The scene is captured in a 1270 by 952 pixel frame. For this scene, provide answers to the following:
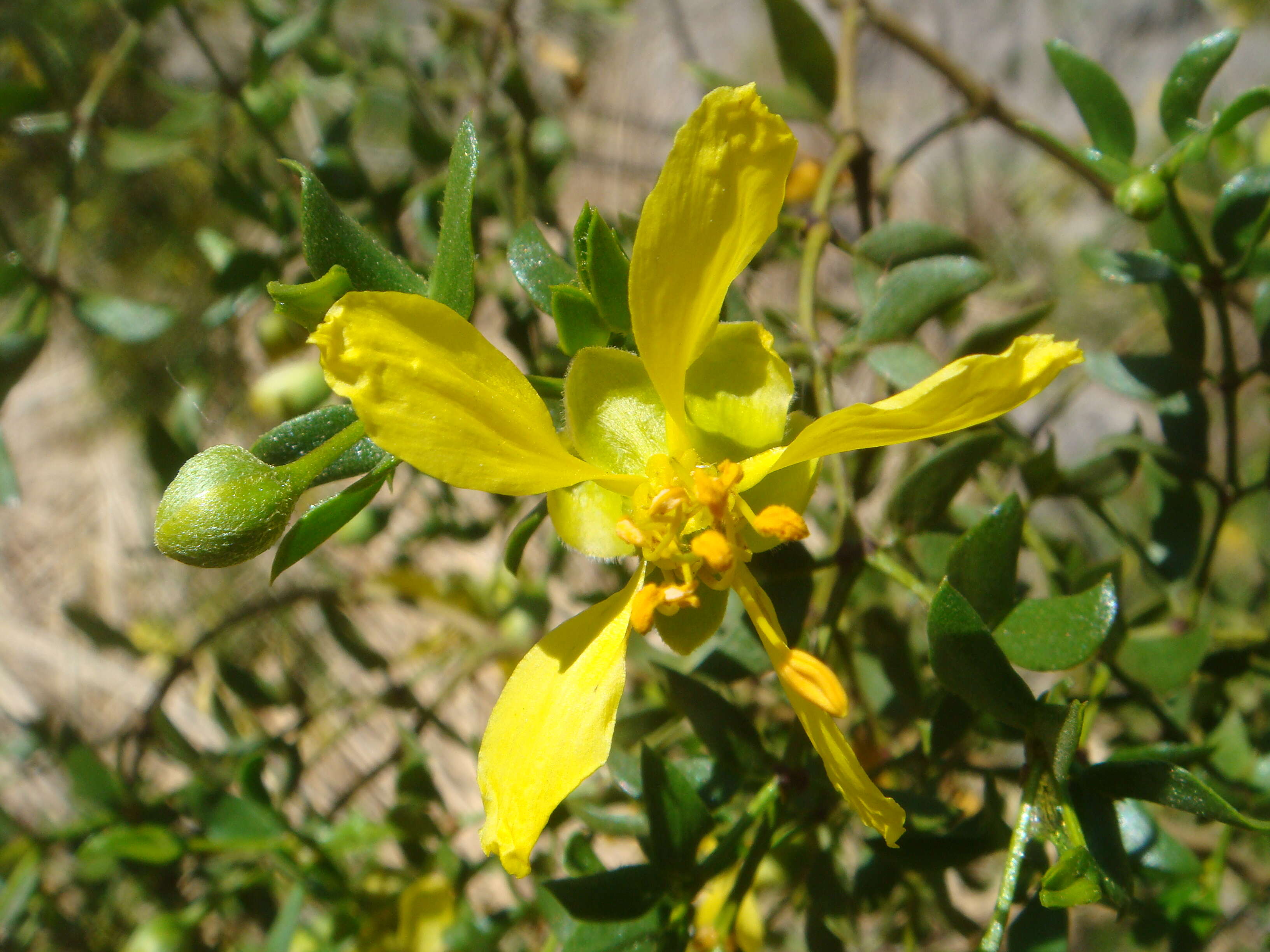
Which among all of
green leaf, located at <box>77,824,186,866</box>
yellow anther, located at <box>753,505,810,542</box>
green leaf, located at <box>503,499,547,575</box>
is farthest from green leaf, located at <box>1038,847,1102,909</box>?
green leaf, located at <box>77,824,186,866</box>

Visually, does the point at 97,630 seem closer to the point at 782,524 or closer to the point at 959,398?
the point at 782,524

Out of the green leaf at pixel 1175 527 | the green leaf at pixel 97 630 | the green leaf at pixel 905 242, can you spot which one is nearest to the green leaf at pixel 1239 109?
the green leaf at pixel 905 242

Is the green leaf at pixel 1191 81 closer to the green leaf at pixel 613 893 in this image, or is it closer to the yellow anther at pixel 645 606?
the yellow anther at pixel 645 606

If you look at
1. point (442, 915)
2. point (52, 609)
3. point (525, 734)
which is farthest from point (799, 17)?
point (52, 609)

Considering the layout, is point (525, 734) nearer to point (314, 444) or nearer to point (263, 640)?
point (314, 444)

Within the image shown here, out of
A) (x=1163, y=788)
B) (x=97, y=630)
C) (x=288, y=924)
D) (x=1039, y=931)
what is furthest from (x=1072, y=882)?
(x=97, y=630)

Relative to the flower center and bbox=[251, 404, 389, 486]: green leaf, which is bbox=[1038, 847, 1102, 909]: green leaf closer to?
the flower center
